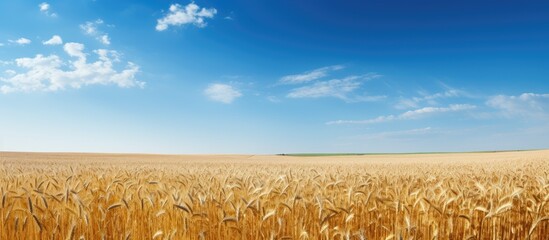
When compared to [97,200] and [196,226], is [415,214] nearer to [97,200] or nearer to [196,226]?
[196,226]

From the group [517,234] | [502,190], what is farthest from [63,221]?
[502,190]

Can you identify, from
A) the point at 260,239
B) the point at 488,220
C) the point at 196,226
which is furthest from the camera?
the point at 488,220

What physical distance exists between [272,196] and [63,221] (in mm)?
2531

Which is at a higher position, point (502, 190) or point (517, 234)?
point (502, 190)

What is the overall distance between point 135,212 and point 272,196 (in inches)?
67.8

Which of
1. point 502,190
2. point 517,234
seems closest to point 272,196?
point 517,234

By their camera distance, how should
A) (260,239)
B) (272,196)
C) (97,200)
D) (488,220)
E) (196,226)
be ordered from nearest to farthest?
(260,239) → (196,226) → (488,220) → (272,196) → (97,200)

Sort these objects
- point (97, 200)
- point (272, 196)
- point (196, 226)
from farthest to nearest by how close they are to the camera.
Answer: point (97, 200)
point (272, 196)
point (196, 226)

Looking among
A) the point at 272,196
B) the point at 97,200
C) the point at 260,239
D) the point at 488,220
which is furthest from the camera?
the point at 97,200

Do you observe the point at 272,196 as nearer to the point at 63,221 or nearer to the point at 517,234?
the point at 63,221

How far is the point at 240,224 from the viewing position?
4523 mm

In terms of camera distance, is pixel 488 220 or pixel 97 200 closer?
pixel 488 220

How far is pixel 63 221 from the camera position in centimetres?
498

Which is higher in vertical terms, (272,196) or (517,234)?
(272,196)
